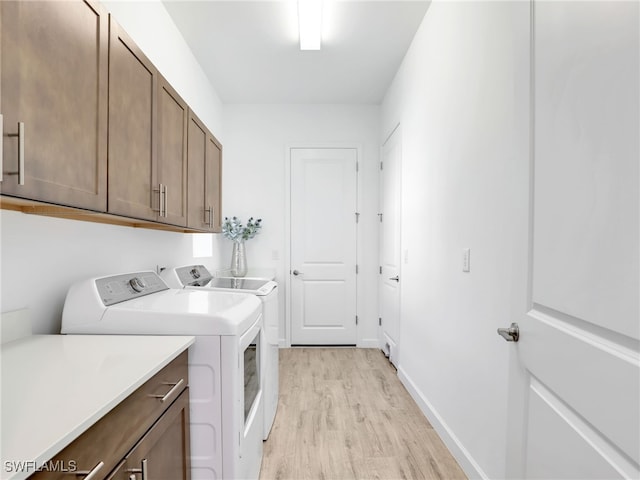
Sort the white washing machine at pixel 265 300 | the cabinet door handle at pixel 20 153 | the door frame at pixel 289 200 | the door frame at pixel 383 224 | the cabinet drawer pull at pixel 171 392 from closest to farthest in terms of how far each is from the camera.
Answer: the cabinet door handle at pixel 20 153 < the cabinet drawer pull at pixel 171 392 < the white washing machine at pixel 265 300 < the door frame at pixel 383 224 < the door frame at pixel 289 200

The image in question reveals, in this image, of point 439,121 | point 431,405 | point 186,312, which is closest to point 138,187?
point 186,312

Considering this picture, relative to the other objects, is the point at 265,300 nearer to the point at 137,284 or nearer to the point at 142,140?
the point at 137,284

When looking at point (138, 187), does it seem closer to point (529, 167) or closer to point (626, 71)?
point (529, 167)

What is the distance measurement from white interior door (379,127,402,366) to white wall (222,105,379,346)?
32 centimetres

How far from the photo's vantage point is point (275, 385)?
2.40 metres

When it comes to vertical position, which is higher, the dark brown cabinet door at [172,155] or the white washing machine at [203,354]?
the dark brown cabinet door at [172,155]

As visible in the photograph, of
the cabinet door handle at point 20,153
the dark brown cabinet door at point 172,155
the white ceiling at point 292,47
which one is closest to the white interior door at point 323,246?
the white ceiling at point 292,47

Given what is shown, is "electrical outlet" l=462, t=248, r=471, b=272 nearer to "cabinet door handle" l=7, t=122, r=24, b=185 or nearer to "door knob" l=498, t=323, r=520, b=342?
"door knob" l=498, t=323, r=520, b=342

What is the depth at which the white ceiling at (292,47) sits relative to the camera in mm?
2385

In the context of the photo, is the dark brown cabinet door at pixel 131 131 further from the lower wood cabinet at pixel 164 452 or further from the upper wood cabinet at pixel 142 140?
the lower wood cabinet at pixel 164 452

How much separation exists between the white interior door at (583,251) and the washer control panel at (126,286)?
1.45 metres

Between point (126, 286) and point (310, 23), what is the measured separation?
204 centimetres

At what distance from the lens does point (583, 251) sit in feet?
2.26

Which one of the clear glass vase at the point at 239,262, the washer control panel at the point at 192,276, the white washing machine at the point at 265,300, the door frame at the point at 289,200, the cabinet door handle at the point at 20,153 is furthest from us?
the door frame at the point at 289,200
